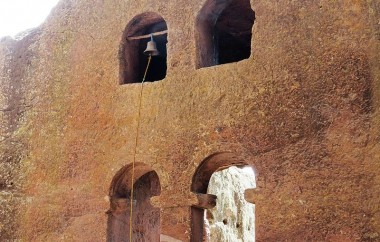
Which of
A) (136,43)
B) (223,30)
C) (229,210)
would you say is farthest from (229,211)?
(136,43)

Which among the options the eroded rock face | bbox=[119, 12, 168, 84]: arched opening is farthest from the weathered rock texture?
the eroded rock face

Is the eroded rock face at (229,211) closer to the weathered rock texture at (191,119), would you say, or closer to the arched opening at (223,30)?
the arched opening at (223,30)

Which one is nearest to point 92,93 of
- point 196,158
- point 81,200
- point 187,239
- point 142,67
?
point 142,67

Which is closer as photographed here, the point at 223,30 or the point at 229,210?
the point at 223,30

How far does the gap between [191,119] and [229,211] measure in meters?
A: 3.91

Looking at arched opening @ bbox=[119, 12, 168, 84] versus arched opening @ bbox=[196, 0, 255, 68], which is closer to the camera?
arched opening @ bbox=[196, 0, 255, 68]

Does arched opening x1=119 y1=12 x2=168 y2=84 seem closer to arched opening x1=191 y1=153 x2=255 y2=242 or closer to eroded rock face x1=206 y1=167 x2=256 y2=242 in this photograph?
arched opening x1=191 y1=153 x2=255 y2=242

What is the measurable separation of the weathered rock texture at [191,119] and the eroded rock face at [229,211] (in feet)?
8.86

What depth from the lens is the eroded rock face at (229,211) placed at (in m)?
9.07

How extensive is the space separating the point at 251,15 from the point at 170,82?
2427 millimetres

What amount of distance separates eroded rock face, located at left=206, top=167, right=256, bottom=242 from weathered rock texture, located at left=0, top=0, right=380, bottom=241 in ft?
8.86

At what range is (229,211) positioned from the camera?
31.7ft

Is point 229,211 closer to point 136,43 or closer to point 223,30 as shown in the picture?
point 223,30

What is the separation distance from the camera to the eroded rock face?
9.07 m
